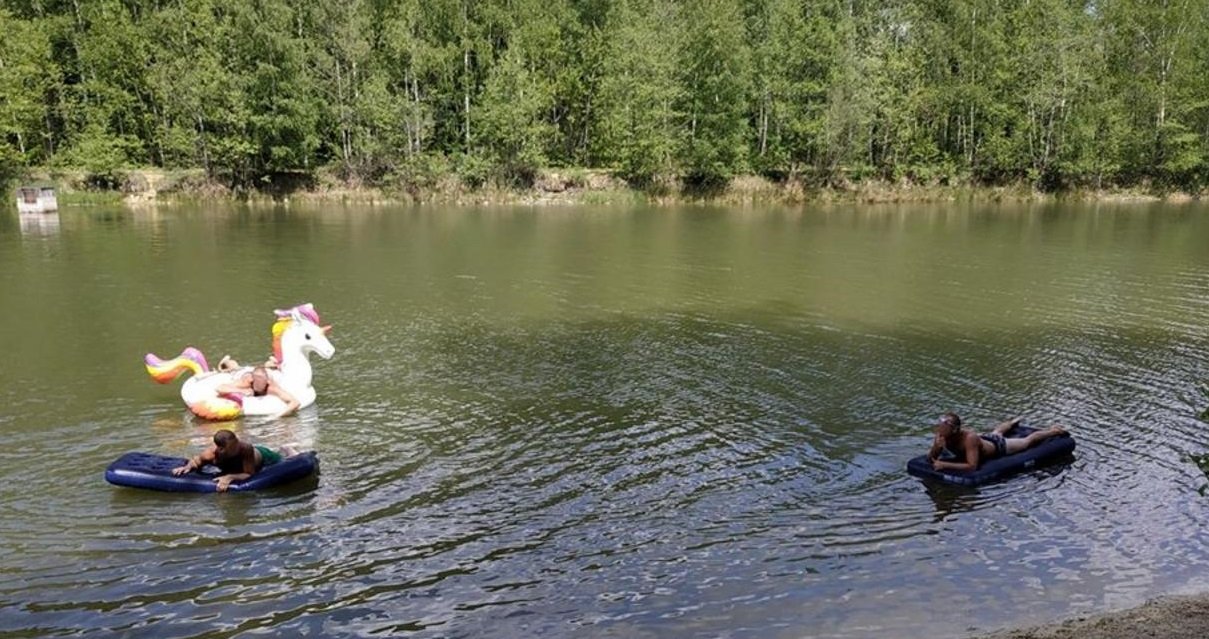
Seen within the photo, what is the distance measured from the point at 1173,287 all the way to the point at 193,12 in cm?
6692

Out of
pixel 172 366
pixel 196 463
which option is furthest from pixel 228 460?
pixel 172 366

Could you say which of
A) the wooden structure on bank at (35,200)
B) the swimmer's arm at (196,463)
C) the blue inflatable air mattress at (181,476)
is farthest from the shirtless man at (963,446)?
the wooden structure on bank at (35,200)

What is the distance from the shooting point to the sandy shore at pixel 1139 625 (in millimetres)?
7598

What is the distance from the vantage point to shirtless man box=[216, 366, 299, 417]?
15.0 meters

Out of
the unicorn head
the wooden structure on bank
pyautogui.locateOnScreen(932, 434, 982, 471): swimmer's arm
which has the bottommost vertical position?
pyautogui.locateOnScreen(932, 434, 982, 471): swimmer's arm

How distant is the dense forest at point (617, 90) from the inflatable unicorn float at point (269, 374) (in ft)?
169

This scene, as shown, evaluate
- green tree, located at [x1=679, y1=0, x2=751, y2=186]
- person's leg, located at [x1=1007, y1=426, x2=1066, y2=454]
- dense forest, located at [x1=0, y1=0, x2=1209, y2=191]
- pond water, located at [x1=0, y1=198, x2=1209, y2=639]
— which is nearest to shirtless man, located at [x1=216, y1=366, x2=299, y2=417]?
pond water, located at [x1=0, y1=198, x2=1209, y2=639]

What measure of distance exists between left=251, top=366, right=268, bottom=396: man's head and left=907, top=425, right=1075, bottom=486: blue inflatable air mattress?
10986 mm

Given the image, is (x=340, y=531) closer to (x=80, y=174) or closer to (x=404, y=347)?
(x=404, y=347)

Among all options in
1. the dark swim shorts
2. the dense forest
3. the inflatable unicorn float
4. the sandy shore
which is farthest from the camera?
the dense forest

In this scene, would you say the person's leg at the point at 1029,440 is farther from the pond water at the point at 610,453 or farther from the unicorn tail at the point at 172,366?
the unicorn tail at the point at 172,366

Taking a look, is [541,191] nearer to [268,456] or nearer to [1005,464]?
[268,456]

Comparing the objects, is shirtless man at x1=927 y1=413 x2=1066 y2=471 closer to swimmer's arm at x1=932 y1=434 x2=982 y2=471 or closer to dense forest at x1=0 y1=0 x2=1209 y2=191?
swimmer's arm at x1=932 y1=434 x2=982 y2=471

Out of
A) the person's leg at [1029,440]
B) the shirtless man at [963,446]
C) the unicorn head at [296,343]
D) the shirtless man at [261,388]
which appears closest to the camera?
the shirtless man at [963,446]
